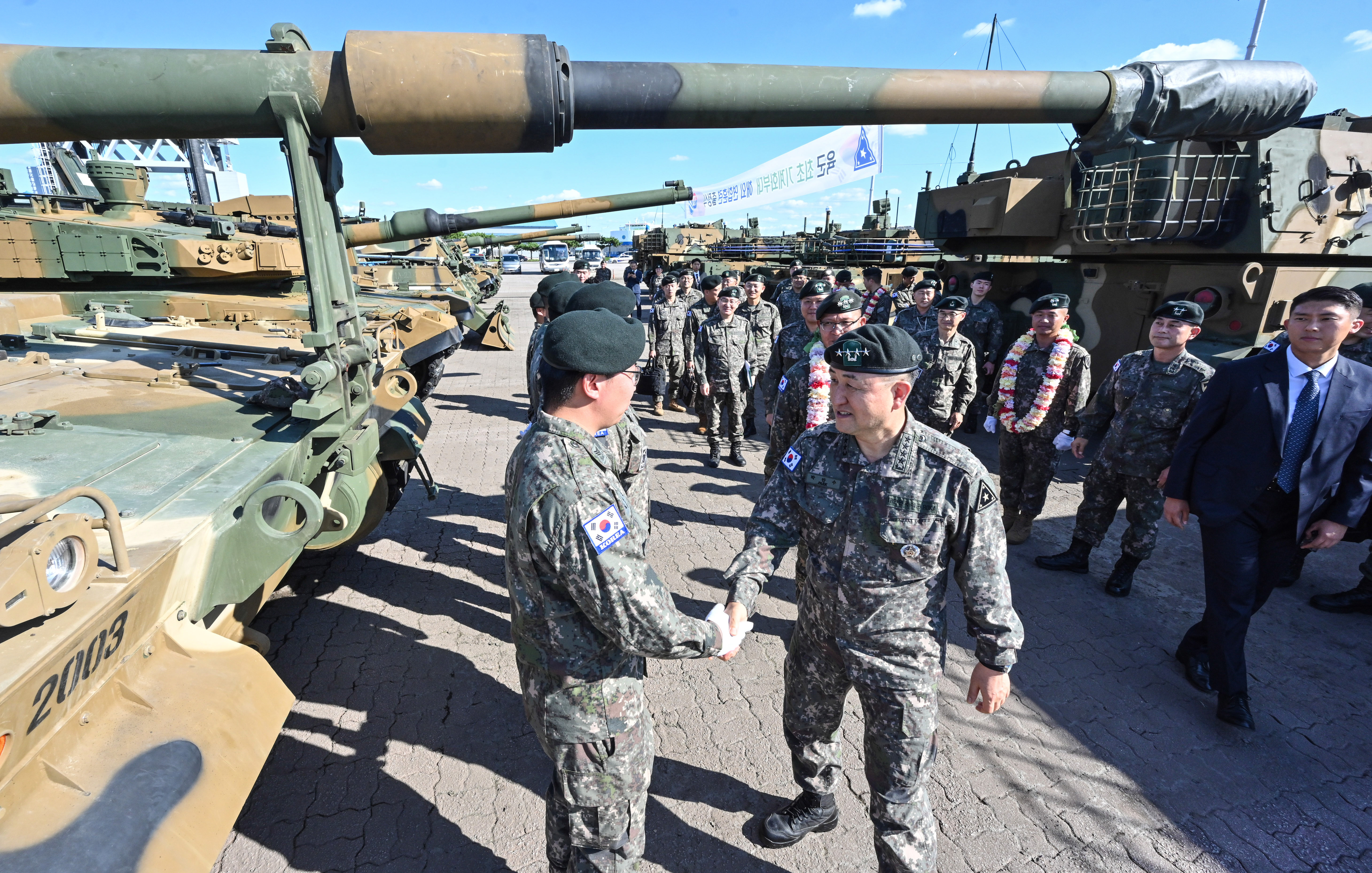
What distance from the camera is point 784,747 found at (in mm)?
2947

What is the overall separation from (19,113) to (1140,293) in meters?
7.75

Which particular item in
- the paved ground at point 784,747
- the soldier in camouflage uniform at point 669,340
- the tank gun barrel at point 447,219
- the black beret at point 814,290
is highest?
the tank gun barrel at point 447,219

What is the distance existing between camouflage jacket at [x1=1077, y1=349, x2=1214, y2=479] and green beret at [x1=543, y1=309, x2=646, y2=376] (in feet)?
11.7

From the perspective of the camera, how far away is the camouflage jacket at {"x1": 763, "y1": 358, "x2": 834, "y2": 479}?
414 centimetres

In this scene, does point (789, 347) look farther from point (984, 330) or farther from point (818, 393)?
point (984, 330)

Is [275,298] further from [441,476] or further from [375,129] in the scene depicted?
[375,129]

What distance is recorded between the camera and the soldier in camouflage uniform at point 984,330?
7.39 metres

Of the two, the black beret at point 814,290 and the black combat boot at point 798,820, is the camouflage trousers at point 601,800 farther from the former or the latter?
the black beret at point 814,290

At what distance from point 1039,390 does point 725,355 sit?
111 inches

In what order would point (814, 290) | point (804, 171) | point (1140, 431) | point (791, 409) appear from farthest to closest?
point (804, 171) → point (814, 290) → point (791, 409) → point (1140, 431)

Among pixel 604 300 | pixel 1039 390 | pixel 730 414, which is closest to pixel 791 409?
pixel 604 300

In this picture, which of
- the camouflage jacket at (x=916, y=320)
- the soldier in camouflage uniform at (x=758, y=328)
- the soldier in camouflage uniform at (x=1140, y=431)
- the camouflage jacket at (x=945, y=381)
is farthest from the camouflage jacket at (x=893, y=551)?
the soldier in camouflage uniform at (x=758, y=328)

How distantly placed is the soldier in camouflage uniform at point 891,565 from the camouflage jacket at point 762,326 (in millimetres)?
5364

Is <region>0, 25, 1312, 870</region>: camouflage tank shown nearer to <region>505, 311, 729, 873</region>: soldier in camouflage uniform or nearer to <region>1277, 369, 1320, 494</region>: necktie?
<region>505, 311, 729, 873</region>: soldier in camouflage uniform
